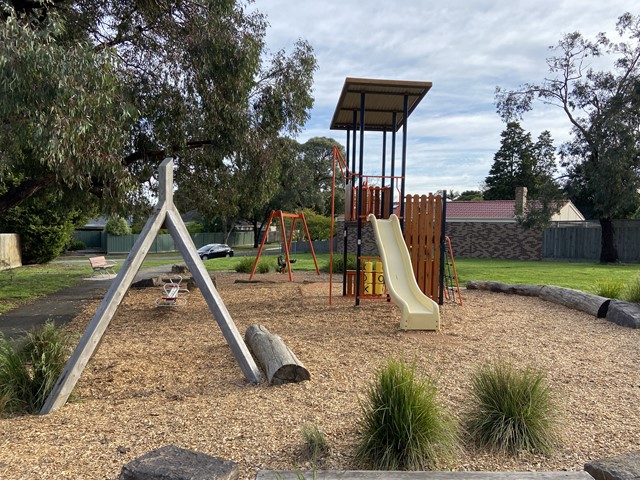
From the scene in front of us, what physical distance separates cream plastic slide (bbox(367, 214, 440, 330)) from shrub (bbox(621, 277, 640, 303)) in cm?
402

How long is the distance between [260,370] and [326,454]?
2.18 m

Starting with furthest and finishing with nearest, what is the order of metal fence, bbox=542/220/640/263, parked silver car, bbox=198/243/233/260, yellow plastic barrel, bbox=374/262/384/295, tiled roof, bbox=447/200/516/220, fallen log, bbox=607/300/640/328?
parked silver car, bbox=198/243/233/260 < tiled roof, bbox=447/200/516/220 < metal fence, bbox=542/220/640/263 < yellow plastic barrel, bbox=374/262/384/295 < fallen log, bbox=607/300/640/328

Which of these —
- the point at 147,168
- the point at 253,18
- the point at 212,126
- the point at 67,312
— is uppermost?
the point at 253,18

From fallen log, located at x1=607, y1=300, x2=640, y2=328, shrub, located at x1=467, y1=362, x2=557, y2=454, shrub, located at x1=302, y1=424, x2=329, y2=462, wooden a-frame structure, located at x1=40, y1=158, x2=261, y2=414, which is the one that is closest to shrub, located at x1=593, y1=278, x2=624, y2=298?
fallen log, located at x1=607, y1=300, x2=640, y2=328

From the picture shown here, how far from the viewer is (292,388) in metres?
4.75

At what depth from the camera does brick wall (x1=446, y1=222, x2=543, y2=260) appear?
29375 mm

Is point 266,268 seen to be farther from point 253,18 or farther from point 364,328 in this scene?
point 364,328

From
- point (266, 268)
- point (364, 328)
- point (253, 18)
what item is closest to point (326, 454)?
point (364, 328)

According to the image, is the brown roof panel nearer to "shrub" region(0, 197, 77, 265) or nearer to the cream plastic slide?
the cream plastic slide

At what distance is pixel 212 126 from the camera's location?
1066cm

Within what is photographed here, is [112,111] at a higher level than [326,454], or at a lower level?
higher

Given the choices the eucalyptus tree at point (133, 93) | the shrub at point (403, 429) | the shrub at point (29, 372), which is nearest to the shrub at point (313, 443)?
the shrub at point (403, 429)

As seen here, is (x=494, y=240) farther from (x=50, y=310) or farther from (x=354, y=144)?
(x=50, y=310)

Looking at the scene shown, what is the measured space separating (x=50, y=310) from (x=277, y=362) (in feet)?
23.5
